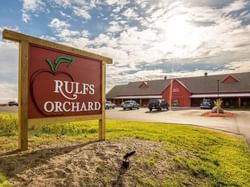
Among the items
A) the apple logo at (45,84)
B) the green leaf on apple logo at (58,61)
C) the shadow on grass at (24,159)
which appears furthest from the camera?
the green leaf on apple logo at (58,61)

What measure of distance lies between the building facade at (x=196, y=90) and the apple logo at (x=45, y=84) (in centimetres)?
4407

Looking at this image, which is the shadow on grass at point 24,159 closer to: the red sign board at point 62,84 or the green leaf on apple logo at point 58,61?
the red sign board at point 62,84

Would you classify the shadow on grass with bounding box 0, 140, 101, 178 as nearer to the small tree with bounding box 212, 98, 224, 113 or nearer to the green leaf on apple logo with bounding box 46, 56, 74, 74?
the green leaf on apple logo with bounding box 46, 56, 74, 74

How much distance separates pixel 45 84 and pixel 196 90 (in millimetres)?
47329

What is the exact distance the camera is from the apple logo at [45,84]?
539 cm

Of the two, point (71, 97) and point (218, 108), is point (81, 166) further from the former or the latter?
point (218, 108)

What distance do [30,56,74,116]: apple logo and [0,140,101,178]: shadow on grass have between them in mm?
932

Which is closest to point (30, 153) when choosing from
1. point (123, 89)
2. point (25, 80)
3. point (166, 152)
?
point (25, 80)

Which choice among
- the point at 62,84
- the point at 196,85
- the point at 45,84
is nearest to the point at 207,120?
the point at 62,84

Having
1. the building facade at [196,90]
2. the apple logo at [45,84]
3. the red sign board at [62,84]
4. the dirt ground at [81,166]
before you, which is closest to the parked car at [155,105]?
the building facade at [196,90]

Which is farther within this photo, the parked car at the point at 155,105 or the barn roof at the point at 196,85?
the barn roof at the point at 196,85

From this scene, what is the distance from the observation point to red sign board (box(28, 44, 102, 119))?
5.43 m

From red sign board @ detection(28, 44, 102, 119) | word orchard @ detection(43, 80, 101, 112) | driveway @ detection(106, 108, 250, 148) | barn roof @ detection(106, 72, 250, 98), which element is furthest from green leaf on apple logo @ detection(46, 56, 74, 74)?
barn roof @ detection(106, 72, 250, 98)

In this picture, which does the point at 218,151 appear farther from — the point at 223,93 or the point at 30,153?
the point at 223,93
